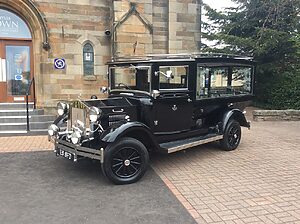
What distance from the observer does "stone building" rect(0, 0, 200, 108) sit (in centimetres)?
925

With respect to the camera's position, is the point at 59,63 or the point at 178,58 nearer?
the point at 178,58

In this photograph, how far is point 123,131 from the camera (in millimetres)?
4543

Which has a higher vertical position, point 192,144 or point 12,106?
point 12,106

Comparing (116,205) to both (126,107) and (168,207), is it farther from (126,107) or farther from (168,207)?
(126,107)

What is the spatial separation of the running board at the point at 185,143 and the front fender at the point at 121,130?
0.47 metres

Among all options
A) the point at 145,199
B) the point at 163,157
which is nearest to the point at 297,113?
the point at 163,157

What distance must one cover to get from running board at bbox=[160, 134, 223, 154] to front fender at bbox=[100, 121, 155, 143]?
1.55ft

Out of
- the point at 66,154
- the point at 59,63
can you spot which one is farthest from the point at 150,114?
the point at 59,63

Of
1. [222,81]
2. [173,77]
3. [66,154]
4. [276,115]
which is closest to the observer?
[66,154]

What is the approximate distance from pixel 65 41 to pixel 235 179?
7088 mm

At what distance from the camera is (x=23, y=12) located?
9.05m

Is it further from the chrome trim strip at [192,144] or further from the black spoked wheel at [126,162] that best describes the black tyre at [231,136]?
the black spoked wheel at [126,162]

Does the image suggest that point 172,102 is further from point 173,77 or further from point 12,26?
point 12,26

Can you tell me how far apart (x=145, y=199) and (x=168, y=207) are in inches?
15.4
